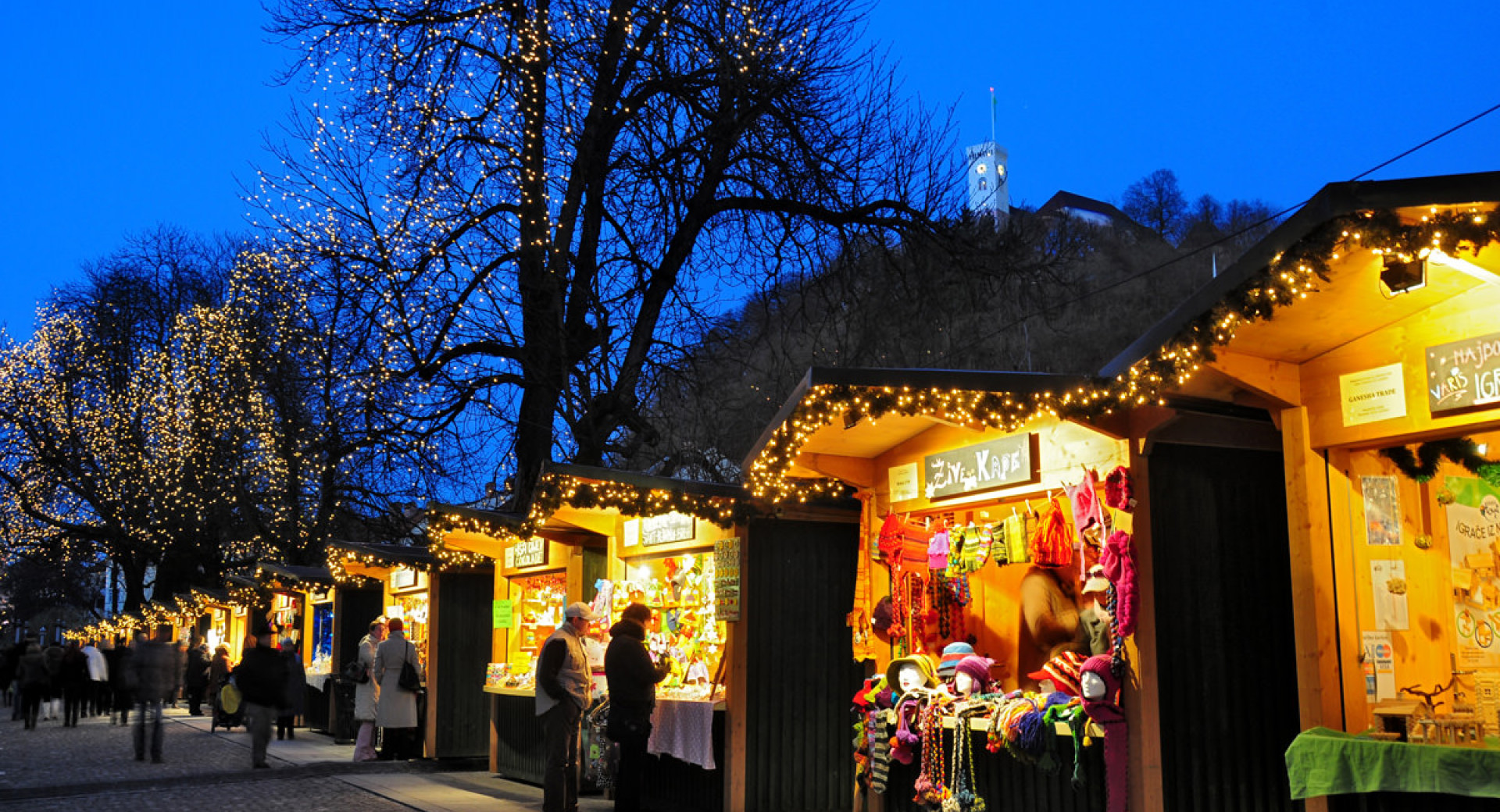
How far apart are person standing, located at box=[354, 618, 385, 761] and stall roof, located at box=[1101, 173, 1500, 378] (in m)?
11.4

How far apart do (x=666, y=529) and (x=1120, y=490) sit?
5.07m

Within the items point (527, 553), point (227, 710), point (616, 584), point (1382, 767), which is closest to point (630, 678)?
point (616, 584)

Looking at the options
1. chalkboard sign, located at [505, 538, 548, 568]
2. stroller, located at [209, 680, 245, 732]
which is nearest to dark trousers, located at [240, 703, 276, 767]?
chalkboard sign, located at [505, 538, 548, 568]

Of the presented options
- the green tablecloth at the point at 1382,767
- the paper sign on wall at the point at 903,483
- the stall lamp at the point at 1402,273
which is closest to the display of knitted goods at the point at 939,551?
the paper sign on wall at the point at 903,483

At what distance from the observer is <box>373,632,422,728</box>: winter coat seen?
1492cm

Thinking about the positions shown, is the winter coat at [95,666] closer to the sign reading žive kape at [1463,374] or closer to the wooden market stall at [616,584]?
the wooden market stall at [616,584]

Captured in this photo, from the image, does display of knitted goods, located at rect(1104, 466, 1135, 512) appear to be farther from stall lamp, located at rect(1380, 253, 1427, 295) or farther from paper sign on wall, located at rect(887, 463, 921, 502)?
paper sign on wall, located at rect(887, 463, 921, 502)

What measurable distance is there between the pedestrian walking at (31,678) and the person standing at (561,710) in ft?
56.0

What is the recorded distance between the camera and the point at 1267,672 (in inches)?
282

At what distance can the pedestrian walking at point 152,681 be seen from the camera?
15.1 metres

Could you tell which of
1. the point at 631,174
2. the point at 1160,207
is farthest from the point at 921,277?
the point at 1160,207

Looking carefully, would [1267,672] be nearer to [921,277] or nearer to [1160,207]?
[921,277]

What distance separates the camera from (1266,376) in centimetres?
688

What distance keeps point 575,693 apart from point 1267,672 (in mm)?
5129
